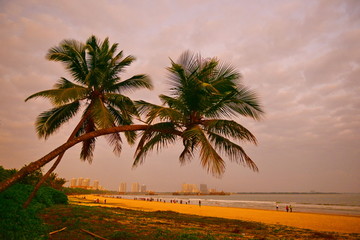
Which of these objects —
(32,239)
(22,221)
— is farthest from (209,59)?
(22,221)

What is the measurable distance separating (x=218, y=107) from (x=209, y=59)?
4.85 ft

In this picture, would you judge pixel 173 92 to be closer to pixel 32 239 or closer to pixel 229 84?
pixel 229 84

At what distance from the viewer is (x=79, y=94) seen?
21.3 feet

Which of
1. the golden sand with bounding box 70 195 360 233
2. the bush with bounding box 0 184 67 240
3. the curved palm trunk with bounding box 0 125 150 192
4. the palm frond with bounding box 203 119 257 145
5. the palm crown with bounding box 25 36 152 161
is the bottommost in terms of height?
the golden sand with bounding box 70 195 360 233

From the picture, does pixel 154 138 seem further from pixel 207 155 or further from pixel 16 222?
pixel 16 222

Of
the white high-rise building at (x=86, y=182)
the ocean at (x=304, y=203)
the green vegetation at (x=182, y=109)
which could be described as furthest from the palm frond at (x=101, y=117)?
the white high-rise building at (x=86, y=182)

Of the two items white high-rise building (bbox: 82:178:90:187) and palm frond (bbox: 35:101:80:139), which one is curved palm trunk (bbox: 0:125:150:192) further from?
white high-rise building (bbox: 82:178:90:187)

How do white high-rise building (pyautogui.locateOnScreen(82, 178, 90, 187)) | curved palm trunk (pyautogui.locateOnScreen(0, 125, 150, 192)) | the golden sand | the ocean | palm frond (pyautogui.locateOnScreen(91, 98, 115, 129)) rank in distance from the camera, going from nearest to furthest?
curved palm trunk (pyautogui.locateOnScreen(0, 125, 150, 192)), palm frond (pyautogui.locateOnScreen(91, 98, 115, 129)), the golden sand, the ocean, white high-rise building (pyautogui.locateOnScreen(82, 178, 90, 187))

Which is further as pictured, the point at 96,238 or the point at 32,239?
the point at 96,238

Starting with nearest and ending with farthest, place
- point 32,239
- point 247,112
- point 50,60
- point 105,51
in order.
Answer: point 32,239, point 247,112, point 50,60, point 105,51

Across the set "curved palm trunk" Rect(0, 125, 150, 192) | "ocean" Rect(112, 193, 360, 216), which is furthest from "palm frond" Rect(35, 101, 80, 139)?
"ocean" Rect(112, 193, 360, 216)

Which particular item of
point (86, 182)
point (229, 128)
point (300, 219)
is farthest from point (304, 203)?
point (86, 182)

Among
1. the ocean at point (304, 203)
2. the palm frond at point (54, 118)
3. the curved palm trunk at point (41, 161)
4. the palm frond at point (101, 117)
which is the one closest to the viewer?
the curved palm trunk at point (41, 161)

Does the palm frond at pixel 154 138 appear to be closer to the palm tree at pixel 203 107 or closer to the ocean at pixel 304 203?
the palm tree at pixel 203 107
